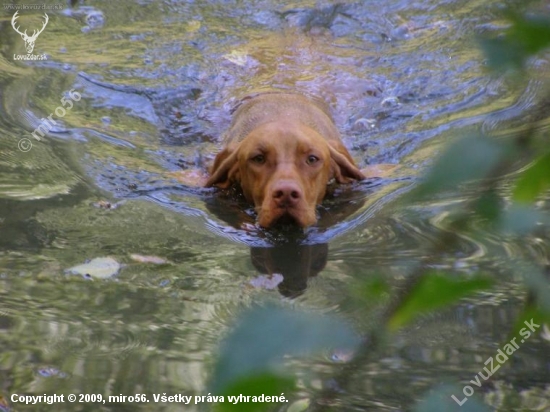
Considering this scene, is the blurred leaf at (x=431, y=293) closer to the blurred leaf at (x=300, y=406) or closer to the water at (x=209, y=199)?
the water at (x=209, y=199)

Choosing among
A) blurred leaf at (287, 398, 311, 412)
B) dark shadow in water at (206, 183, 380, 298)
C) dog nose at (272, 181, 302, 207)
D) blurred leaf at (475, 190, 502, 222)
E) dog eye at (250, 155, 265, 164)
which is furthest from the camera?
dog eye at (250, 155, 265, 164)

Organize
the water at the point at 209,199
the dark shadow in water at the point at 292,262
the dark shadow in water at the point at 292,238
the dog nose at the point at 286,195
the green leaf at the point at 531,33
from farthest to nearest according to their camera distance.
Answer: the dog nose at the point at 286,195
the dark shadow in water at the point at 292,238
the dark shadow in water at the point at 292,262
the water at the point at 209,199
the green leaf at the point at 531,33

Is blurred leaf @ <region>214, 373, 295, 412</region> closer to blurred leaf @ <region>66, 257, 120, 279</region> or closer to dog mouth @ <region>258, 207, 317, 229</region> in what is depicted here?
blurred leaf @ <region>66, 257, 120, 279</region>

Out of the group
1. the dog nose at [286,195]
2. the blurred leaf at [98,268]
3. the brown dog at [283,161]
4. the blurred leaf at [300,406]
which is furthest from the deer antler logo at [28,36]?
the blurred leaf at [300,406]

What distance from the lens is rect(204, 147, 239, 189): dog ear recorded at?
17.9ft

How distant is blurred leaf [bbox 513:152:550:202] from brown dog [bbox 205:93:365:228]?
3755mm

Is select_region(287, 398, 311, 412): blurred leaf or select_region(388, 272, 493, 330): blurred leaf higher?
select_region(287, 398, 311, 412): blurred leaf

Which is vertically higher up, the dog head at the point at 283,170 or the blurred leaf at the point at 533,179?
the dog head at the point at 283,170

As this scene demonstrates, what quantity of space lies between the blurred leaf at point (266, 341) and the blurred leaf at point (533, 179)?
9.4 inches

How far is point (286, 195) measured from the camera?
464 cm

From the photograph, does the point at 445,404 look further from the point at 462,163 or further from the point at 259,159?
the point at 259,159

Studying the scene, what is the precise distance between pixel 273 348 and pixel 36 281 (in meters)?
3.03

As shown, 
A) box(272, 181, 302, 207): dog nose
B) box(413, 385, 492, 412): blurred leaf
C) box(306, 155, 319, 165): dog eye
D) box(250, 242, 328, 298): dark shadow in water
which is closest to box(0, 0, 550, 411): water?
box(250, 242, 328, 298): dark shadow in water

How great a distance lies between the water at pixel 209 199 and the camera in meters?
2.91
